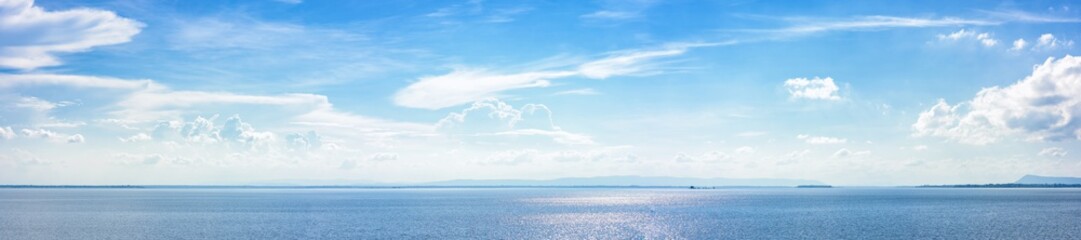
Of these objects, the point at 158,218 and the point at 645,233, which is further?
the point at 158,218

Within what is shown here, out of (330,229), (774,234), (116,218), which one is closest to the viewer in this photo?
(774,234)

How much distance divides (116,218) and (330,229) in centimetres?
3728

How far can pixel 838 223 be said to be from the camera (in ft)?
331

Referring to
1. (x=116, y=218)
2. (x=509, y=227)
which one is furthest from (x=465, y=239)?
(x=116, y=218)

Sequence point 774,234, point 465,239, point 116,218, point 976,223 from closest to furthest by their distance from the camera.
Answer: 1. point 465,239
2. point 774,234
3. point 976,223
4. point 116,218

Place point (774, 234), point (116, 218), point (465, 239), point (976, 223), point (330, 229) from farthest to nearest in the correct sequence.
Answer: point (116, 218)
point (976, 223)
point (330, 229)
point (774, 234)
point (465, 239)

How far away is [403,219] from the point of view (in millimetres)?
112625

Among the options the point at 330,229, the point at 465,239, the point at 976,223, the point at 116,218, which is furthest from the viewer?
the point at 116,218

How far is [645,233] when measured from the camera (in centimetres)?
8712

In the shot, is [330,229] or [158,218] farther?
[158,218]

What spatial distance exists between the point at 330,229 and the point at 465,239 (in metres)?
19.4

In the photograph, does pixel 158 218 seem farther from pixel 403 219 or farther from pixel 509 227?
pixel 509 227

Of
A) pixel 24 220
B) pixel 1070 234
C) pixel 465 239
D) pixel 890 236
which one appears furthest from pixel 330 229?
pixel 1070 234

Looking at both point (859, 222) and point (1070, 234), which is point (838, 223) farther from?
point (1070, 234)
